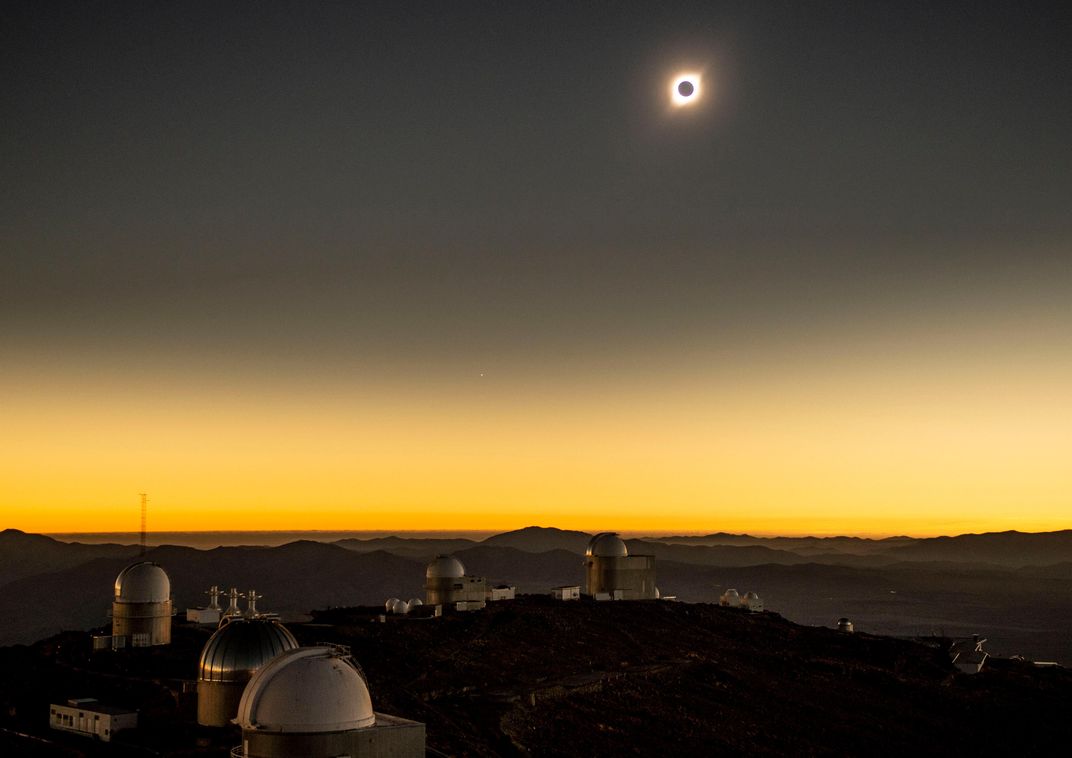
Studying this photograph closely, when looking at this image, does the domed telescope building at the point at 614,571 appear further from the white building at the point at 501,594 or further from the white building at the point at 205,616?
the white building at the point at 205,616

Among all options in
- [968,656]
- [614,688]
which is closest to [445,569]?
[614,688]

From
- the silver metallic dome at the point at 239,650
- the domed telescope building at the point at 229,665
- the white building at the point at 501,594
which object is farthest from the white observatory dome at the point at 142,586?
the white building at the point at 501,594

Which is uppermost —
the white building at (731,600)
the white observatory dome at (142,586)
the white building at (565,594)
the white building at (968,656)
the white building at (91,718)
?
the white observatory dome at (142,586)

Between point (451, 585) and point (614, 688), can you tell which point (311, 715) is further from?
point (451, 585)

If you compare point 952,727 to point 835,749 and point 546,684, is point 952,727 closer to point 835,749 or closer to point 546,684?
point 835,749

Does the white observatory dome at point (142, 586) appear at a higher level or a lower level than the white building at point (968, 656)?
higher

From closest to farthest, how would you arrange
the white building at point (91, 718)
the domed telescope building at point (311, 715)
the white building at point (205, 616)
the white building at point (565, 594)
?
1. the domed telescope building at point (311, 715)
2. the white building at point (91, 718)
3. the white building at point (205, 616)
4. the white building at point (565, 594)

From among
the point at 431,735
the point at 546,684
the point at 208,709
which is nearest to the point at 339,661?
the point at 208,709
